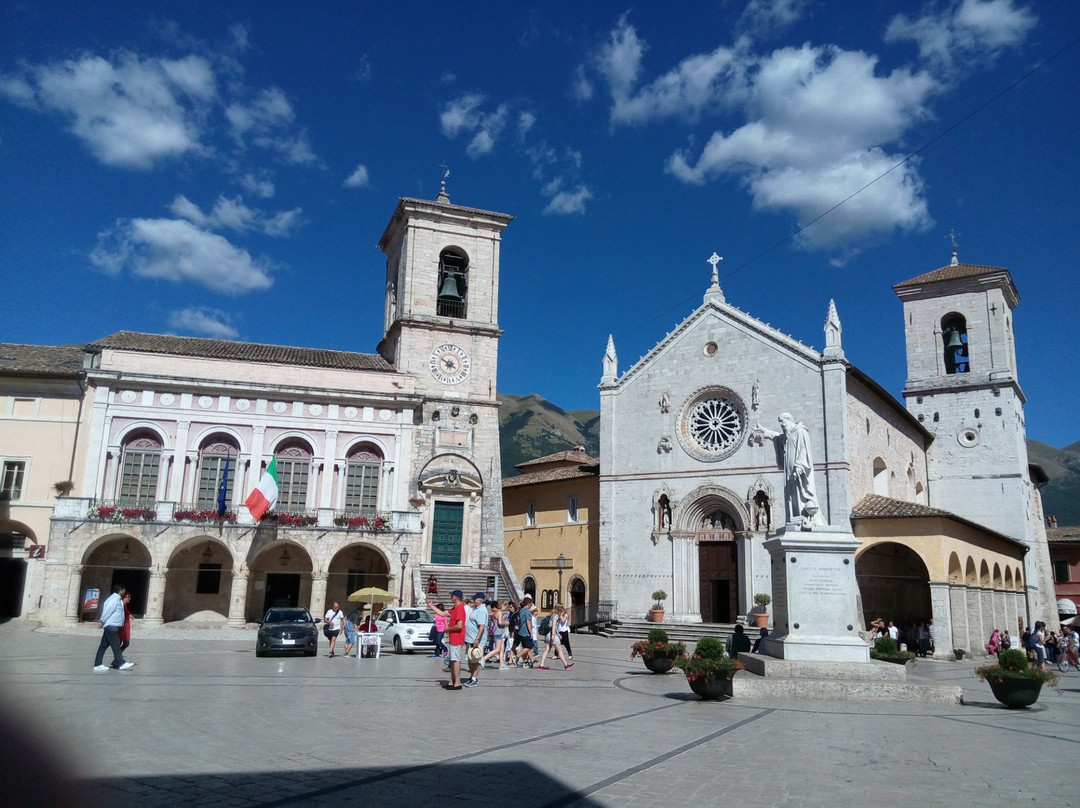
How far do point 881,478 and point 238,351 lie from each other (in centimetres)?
2792

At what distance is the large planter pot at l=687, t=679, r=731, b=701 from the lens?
45.4ft

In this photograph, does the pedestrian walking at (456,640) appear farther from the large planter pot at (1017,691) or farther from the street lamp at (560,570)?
the street lamp at (560,570)

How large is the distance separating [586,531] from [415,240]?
15.5 meters

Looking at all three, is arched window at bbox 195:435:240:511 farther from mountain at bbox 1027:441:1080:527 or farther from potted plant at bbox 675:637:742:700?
mountain at bbox 1027:441:1080:527

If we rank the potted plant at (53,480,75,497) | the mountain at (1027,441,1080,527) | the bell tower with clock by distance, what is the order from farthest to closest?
1. the mountain at (1027,441,1080,527)
2. the bell tower with clock
3. the potted plant at (53,480,75,497)

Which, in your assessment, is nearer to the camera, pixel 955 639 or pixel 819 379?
pixel 955 639

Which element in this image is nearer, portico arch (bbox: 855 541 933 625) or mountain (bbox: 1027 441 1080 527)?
portico arch (bbox: 855 541 933 625)

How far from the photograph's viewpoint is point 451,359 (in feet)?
123

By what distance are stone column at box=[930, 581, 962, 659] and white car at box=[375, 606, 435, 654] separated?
57.5ft

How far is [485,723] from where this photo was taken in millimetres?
11203

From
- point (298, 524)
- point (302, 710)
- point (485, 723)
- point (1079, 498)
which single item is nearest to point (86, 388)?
point (298, 524)

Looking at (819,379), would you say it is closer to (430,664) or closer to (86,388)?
(430,664)

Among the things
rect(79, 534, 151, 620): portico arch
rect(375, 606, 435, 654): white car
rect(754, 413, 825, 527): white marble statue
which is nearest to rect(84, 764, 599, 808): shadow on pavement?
rect(754, 413, 825, 527): white marble statue

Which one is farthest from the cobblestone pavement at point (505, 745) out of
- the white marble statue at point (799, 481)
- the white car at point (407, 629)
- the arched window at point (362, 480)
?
the arched window at point (362, 480)
